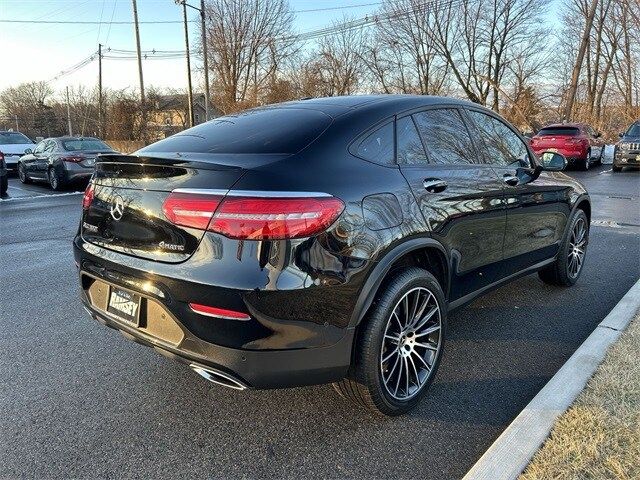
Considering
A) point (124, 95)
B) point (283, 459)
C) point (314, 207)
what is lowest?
point (283, 459)

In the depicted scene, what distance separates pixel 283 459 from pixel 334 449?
25cm

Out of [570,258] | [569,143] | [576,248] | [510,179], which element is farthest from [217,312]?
[569,143]

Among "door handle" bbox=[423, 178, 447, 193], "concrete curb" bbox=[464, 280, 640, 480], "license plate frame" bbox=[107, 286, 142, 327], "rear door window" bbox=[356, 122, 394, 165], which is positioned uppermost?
"rear door window" bbox=[356, 122, 394, 165]

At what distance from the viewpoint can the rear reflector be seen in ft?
6.77

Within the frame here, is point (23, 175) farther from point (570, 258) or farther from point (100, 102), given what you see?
point (100, 102)

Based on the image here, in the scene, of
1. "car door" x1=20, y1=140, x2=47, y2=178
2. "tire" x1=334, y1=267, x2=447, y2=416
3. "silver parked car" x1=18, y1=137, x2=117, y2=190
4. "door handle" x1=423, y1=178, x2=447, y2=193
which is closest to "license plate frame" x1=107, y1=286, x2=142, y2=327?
"tire" x1=334, y1=267, x2=447, y2=416

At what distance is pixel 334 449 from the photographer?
2340 millimetres

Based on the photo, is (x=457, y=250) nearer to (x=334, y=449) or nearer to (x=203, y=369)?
(x=334, y=449)

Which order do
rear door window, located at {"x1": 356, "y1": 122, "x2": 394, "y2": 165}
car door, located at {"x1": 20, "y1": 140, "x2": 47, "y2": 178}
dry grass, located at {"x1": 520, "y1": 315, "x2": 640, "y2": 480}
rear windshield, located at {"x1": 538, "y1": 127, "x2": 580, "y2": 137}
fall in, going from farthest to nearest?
rear windshield, located at {"x1": 538, "y1": 127, "x2": 580, "y2": 137}, car door, located at {"x1": 20, "y1": 140, "x2": 47, "y2": 178}, rear door window, located at {"x1": 356, "y1": 122, "x2": 394, "y2": 165}, dry grass, located at {"x1": 520, "y1": 315, "x2": 640, "y2": 480}

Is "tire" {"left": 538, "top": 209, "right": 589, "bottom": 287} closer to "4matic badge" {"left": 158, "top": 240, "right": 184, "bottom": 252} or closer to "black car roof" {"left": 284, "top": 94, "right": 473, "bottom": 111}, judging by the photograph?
"black car roof" {"left": 284, "top": 94, "right": 473, "bottom": 111}

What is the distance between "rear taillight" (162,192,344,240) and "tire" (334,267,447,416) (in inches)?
22.5

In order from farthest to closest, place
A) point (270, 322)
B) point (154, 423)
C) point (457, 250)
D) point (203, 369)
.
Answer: point (457, 250)
point (154, 423)
point (203, 369)
point (270, 322)

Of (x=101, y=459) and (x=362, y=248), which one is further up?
(x=362, y=248)

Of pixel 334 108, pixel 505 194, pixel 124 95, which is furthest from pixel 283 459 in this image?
Result: pixel 124 95
